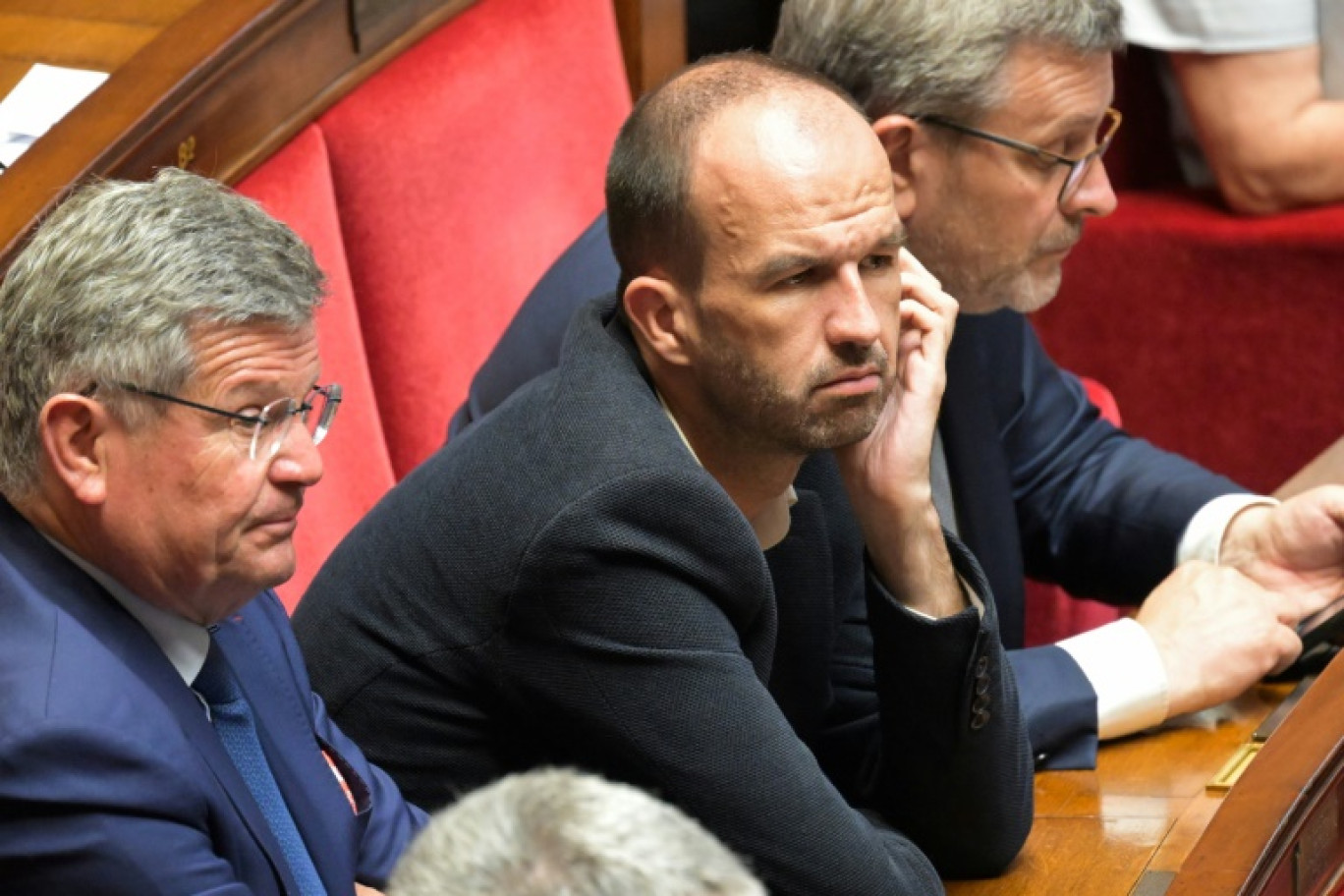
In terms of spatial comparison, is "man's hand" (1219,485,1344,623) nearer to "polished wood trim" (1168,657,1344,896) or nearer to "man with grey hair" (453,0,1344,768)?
"man with grey hair" (453,0,1344,768)

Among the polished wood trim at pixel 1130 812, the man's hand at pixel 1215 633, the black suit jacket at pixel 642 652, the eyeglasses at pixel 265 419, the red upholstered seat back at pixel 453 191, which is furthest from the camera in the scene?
the red upholstered seat back at pixel 453 191

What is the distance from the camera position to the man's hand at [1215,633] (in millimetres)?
1809

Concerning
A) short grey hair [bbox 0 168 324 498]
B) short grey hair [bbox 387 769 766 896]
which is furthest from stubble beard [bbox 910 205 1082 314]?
short grey hair [bbox 387 769 766 896]

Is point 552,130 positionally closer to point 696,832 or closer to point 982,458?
point 982,458

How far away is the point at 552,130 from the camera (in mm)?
2600

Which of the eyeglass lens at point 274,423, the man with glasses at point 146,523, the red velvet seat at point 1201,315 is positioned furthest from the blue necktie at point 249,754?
the red velvet seat at point 1201,315

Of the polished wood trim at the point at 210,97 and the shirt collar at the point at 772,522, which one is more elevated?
the polished wood trim at the point at 210,97

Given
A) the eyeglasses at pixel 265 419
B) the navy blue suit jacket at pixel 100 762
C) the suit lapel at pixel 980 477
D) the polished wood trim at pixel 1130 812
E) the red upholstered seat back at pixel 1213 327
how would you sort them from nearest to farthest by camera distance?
the navy blue suit jacket at pixel 100 762 → the eyeglasses at pixel 265 419 → the polished wood trim at pixel 1130 812 → the suit lapel at pixel 980 477 → the red upholstered seat back at pixel 1213 327

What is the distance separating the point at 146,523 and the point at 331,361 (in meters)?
0.98

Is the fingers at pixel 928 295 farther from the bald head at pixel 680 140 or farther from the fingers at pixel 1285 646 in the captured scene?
the fingers at pixel 1285 646

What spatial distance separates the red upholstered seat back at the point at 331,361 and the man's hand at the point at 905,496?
26.9 inches

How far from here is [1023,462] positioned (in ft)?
7.69

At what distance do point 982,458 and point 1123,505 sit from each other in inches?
7.7

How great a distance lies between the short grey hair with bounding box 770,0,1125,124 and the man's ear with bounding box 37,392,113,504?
0.96 m
